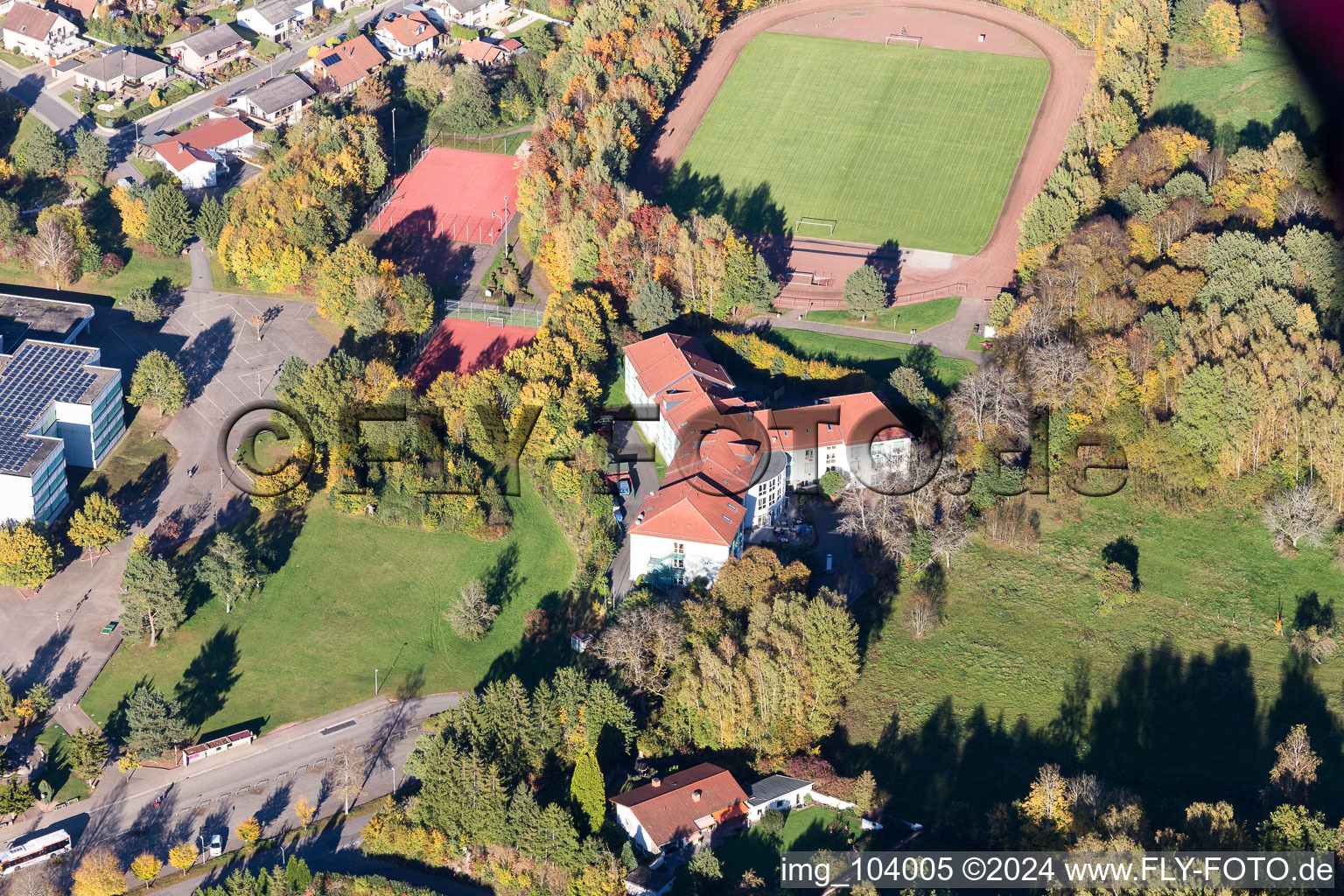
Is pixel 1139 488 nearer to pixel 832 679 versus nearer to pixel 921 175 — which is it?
pixel 832 679

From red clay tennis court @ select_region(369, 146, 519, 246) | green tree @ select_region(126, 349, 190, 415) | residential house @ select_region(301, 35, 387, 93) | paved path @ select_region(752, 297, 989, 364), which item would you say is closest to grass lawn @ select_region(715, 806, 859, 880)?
paved path @ select_region(752, 297, 989, 364)

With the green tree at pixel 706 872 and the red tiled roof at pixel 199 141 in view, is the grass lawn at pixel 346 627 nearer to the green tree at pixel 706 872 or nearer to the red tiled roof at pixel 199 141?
the green tree at pixel 706 872

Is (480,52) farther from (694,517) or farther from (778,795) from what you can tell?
(778,795)

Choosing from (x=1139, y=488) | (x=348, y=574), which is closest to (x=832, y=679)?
(x=1139, y=488)

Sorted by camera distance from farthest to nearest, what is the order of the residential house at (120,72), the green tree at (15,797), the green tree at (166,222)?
the residential house at (120,72)
the green tree at (166,222)
the green tree at (15,797)

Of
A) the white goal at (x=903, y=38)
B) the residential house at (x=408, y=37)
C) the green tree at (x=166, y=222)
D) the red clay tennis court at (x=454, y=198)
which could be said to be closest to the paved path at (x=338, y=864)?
the red clay tennis court at (x=454, y=198)

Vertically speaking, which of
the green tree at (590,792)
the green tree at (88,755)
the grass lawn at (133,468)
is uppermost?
the green tree at (590,792)

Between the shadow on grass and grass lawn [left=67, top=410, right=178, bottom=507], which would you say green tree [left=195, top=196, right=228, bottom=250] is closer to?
grass lawn [left=67, top=410, right=178, bottom=507]
